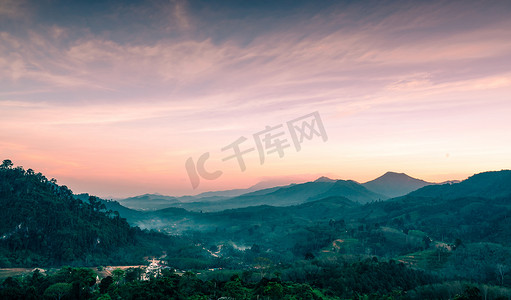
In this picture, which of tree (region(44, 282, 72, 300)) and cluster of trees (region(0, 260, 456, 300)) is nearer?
cluster of trees (region(0, 260, 456, 300))

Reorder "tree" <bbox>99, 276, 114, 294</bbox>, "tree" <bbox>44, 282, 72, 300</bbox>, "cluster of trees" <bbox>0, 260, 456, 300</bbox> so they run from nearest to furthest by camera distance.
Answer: "cluster of trees" <bbox>0, 260, 456, 300</bbox> < "tree" <bbox>44, 282, 72, 300</bbox> < "tree" <bbox>99, 276, 114, 294</bbox>

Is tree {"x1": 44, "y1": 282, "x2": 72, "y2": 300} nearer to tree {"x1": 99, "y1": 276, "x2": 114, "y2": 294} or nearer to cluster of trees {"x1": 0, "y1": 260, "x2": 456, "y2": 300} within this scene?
cluster of trees {"x1": 0, "y1": 260, "x2": 456, "y2": 300}

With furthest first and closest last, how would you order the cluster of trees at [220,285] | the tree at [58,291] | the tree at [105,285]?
the tree at [105,285], the tree at [58,291], the cluster of trees at [220,285]

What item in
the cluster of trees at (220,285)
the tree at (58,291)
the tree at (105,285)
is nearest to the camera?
the cluster of trees at (220,285)

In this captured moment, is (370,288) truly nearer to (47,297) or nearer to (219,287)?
(219,287)

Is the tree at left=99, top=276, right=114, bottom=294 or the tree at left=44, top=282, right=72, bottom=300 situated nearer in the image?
the tree at left=44, top=282, right=72, bottom=300

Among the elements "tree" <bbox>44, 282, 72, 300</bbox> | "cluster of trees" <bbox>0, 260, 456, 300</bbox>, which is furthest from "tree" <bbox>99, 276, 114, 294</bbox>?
"tree" <bbox>44, 282, 72, 300</bbox>

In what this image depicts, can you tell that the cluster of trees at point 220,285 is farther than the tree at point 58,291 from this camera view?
No

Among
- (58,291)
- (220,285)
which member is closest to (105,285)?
(58,291)

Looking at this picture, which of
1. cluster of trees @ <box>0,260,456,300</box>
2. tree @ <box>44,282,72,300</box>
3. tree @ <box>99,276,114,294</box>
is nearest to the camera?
cluster of trees @ <box>0,260,456,300</box>

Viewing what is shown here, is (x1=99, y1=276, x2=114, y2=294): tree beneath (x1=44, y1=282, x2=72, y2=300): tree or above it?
beneath

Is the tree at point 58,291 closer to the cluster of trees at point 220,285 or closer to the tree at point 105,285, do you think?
the cluster of trees at point 220,285

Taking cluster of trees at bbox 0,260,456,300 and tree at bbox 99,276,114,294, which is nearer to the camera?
cluster of trees at bbox 0,260,456,300

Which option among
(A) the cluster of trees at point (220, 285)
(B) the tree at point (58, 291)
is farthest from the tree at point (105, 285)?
(B) the tree at point (58, 291)
